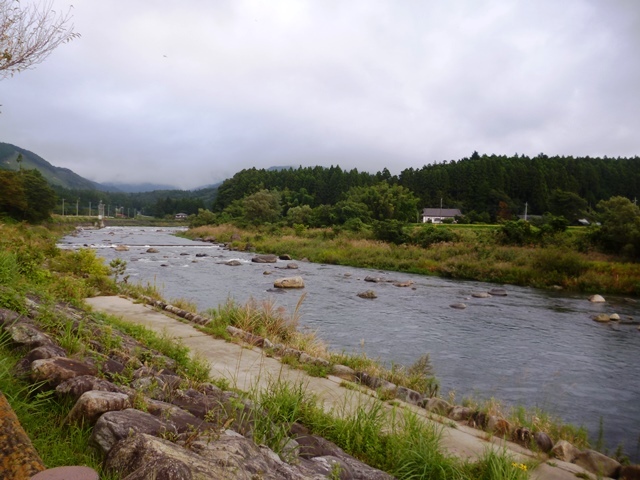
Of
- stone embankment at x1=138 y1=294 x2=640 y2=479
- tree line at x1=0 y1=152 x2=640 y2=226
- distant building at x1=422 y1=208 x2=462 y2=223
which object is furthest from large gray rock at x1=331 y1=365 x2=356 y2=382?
distant building at x1=422 y1=208 x2=462 y2=223

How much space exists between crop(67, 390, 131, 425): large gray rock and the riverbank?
88.8 ft

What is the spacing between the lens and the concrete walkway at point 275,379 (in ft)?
17.4

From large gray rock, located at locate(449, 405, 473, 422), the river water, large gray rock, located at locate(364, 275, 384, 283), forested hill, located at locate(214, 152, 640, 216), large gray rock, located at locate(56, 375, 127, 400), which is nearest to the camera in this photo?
large gray rock, located at locate(56, 375, 127, 400)

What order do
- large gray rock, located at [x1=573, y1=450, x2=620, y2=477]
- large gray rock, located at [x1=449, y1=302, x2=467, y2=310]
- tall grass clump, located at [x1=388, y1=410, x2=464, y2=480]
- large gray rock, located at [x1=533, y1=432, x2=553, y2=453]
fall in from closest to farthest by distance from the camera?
1. tall grass clump, located at [x1=388, y1=410, x2=464, y2=480]
2. large gray rock, located at [x1=573, y1=450, x2=620, y2=477]
3. large gray rock, located at [x1=533, y1=432, x2=553, y2=453]
4. large gray rock, located at [x1=449, y1=302, x2=467, y2=310]

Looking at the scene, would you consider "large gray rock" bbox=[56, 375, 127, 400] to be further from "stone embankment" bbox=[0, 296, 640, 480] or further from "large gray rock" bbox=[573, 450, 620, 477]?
"large gray rock" bbox=[573, 450, 620, 477]

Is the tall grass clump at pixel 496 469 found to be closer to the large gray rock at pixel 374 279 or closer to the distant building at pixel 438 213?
the large gray rock at pixel 374 279

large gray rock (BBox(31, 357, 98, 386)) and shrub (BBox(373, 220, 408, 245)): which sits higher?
shrub (BBox(373, 220, 408, 245))

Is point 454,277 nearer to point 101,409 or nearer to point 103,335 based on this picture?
point 103,335

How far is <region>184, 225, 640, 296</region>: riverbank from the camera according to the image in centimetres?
2597

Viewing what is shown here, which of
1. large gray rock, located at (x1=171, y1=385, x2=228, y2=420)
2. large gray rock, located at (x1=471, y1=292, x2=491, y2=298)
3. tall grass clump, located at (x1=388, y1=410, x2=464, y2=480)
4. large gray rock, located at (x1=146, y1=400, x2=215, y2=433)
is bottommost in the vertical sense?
large gray rock, located at (x1=471, y1=292, x2=491, y2=298)

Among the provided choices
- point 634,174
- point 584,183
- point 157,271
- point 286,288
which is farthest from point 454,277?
point 634,174

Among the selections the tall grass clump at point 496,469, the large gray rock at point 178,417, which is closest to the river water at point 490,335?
the tall grass clump at point 496,469

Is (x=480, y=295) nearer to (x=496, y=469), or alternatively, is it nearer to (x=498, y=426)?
(x=498, y=426)

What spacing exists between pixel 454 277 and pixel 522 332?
15.1 meters
